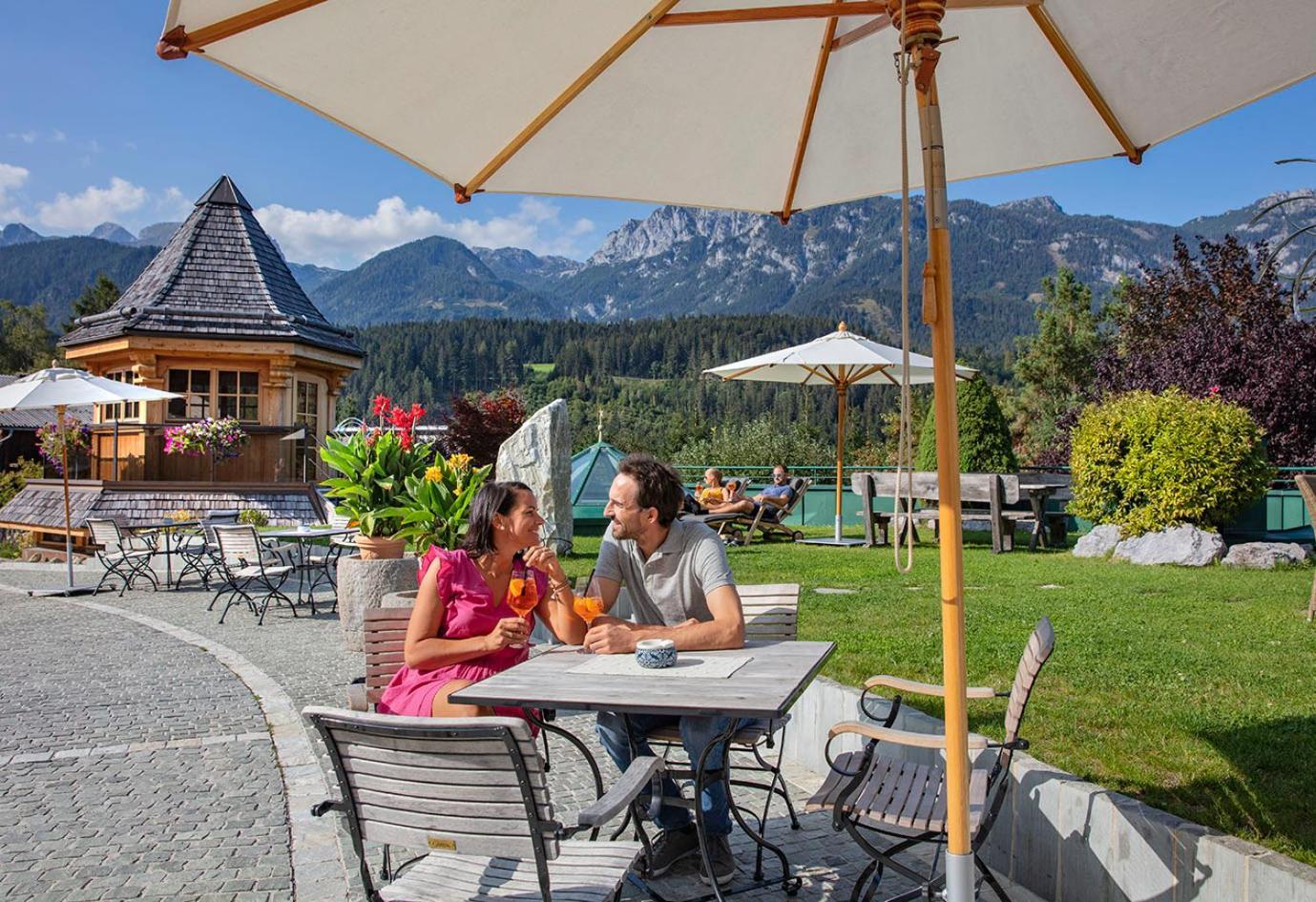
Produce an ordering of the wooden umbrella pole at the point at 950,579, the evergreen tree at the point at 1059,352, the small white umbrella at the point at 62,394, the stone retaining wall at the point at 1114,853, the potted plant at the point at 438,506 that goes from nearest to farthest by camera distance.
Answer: the wooden umbrella pole at the point at 950,579 → the stone retaining wall at the point at 1114,853 → the potted plant at the point at 438,506 → the small white umbrella at the point at 62,394 → the evergreen tree at the point at 1059,352

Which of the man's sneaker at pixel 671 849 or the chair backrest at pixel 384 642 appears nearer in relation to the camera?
the man's sneaker at pixel 671 849

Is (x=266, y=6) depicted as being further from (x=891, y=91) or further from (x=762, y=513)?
(x=762, y=513)

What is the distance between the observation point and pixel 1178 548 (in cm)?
1098

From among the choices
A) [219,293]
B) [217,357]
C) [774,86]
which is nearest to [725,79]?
[774,86]

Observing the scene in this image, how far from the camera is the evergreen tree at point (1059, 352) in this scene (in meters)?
46.5

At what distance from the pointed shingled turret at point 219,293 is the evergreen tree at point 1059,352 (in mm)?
33395

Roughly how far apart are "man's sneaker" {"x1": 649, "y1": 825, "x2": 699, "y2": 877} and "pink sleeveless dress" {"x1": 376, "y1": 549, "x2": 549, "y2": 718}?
71cm

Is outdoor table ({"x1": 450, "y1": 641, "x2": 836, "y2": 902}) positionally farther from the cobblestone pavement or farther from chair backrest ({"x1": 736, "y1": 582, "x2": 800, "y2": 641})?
chair backrest ({"x1": 736, "y1": 582, "x2": 800, "y2": 641})

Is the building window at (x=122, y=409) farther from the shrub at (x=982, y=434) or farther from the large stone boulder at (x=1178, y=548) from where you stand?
the large stone boulder at (x=1178, y=548)

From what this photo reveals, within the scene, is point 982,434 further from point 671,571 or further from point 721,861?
point 721,861

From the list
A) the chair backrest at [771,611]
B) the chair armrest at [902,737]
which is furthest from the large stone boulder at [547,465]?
the chair armrest at [902,737]

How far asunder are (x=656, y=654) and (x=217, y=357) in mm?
20811

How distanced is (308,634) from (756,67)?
7.19 meters

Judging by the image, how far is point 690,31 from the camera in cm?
328
